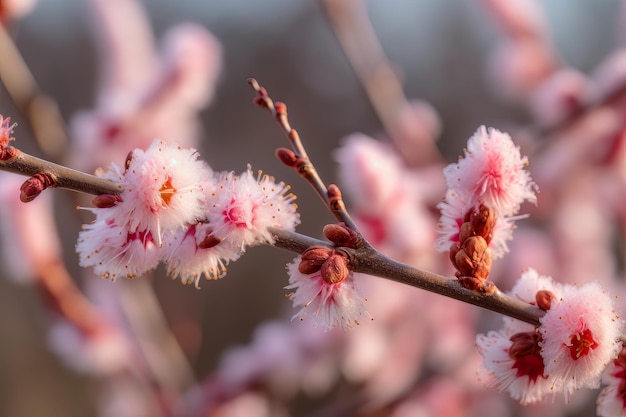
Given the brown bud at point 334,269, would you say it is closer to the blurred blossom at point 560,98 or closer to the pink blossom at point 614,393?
the pink blossom at point 614,393

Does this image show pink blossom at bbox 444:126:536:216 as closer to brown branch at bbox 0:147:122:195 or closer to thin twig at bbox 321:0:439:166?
brown branch at bbox 0:147:122:195

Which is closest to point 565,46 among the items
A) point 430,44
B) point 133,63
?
point 430,44

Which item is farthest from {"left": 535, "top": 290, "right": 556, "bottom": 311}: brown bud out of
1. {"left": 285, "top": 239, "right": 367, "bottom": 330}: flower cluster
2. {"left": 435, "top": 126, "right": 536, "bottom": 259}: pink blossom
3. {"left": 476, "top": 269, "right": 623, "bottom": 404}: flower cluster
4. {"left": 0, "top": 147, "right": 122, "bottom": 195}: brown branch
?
{"left": 0, "top": 147, "right": 122, "bottom": 195}: brown branch

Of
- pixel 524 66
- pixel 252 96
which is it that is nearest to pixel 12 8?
pixel 524 66

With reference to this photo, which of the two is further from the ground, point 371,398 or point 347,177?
point 347,177

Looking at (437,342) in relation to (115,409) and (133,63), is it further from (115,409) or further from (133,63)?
(133,63)

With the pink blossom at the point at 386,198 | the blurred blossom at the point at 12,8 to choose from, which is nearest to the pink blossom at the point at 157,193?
the pink blossom at the point at 386,198
